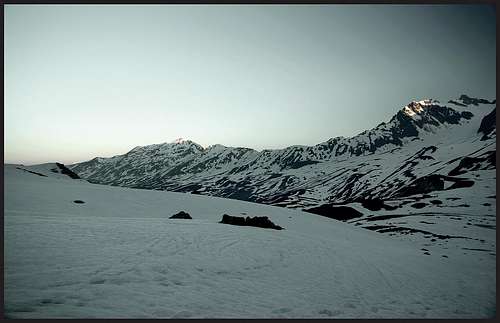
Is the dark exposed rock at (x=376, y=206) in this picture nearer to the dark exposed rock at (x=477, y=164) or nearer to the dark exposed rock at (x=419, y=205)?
the dark exposed rock at (x=419, y=205)

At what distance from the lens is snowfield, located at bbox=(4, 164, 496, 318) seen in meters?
9.49

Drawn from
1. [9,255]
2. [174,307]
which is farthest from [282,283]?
[9,255]

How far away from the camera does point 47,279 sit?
33.0 ft

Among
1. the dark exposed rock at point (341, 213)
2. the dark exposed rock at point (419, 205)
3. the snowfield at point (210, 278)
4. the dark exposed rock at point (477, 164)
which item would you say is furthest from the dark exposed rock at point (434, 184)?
the snowfield at point (210, 278)

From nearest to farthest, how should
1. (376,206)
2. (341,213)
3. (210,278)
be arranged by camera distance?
1. (210,278)
2. (341,213)
3. (376,206)

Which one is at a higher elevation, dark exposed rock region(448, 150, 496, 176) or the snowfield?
dark exposed rock region(448, 150, 496, 176)

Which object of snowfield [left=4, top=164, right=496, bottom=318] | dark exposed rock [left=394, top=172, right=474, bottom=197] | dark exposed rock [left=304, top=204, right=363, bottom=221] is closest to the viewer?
snowfield [left=4, top=164, right=496, bottom=318]

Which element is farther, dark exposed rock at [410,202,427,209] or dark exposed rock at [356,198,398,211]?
dark exposed rock at [356,198,398,211]

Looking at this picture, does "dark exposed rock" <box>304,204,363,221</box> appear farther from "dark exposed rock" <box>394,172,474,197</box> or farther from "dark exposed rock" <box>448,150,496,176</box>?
"dark exposed rock" <box>448,150,496,176</box>

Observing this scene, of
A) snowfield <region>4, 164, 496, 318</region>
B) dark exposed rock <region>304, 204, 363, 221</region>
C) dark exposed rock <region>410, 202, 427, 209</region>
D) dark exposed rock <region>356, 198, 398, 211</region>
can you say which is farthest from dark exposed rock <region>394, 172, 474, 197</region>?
snowfield <region>4, 164, 496, 318</region>

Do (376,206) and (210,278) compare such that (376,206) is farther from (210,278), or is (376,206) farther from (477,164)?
(477,164)

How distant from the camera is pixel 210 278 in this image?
42.0 feet

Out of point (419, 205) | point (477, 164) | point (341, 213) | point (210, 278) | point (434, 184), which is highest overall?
point (477, 164)

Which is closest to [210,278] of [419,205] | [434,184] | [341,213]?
[341,213]
